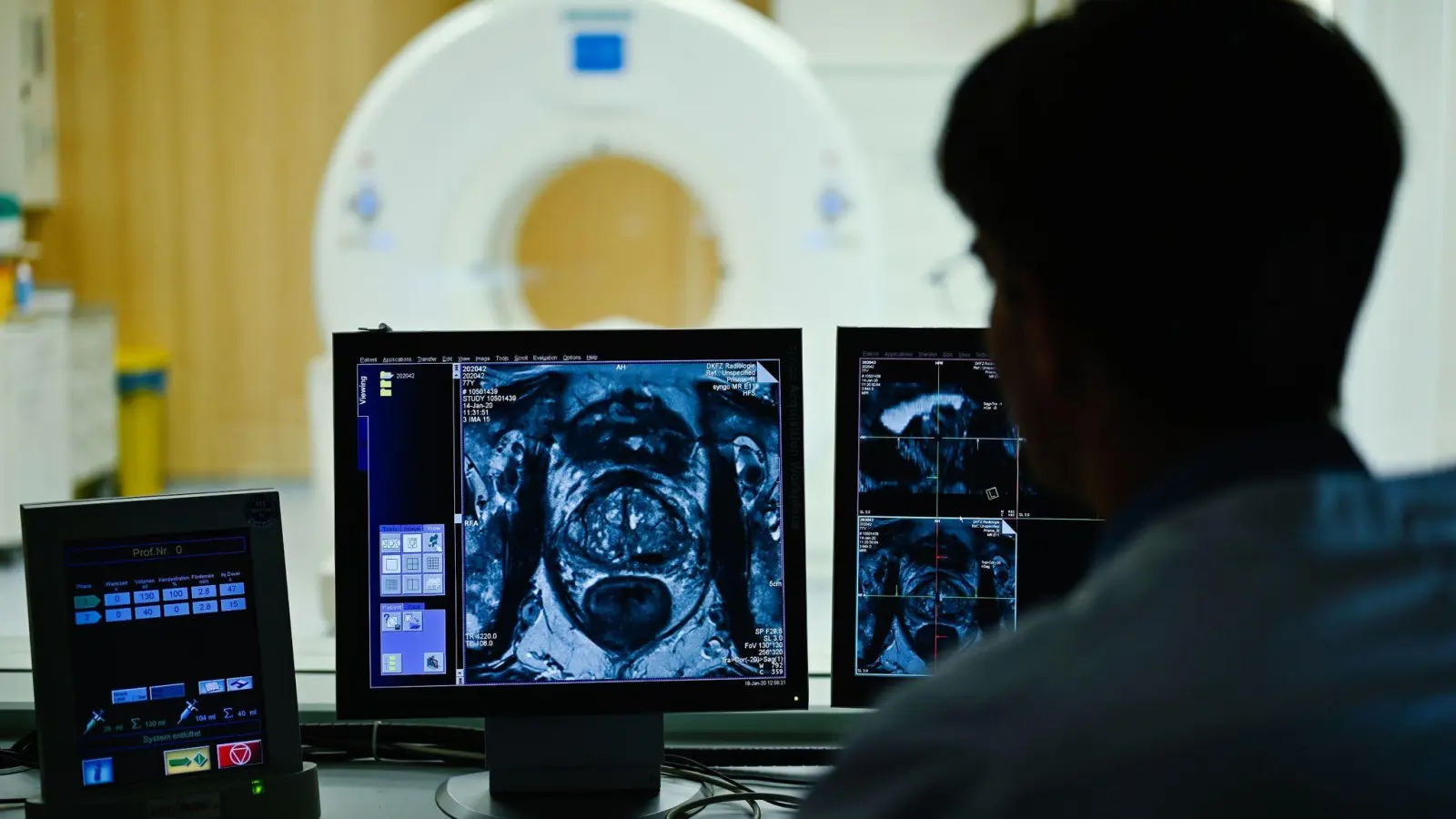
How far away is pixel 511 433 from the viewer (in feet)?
4.13

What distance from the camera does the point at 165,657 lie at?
47.9 inches

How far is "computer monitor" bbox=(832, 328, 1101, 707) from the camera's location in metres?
1.30

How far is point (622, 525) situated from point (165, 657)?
39 centimetres

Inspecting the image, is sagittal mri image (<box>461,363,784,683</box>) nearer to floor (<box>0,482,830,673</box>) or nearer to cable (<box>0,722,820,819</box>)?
cable (<box>0,722,820,819</box>)

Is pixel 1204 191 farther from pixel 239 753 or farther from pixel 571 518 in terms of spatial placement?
pixel 239 753

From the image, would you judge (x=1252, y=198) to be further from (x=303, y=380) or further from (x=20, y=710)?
(x=303, y=380)

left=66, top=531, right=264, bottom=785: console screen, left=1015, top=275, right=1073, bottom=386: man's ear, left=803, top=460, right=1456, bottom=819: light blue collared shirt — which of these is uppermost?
left=1015, top=275, right=1073, bottom=386: man's ear

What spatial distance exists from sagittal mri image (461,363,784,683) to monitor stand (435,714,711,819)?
0.18ft

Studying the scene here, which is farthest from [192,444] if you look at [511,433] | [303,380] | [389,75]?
[511,433]

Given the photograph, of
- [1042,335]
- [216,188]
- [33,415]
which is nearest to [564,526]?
[1042,335]

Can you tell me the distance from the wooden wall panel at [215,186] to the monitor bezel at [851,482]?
3.16m

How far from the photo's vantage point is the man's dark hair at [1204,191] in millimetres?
595

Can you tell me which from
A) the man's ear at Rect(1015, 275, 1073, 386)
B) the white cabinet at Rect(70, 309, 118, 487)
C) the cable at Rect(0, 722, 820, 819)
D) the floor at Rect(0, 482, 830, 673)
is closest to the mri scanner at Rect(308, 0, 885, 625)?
the floor at Rect(0, 482, 830, 673)

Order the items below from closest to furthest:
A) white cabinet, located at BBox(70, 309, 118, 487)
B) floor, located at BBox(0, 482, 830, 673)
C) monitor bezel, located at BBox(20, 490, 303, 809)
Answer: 1. monitor bezel, located at BBox(20, 490, 303, 809)
2. floor, located at BBox(0, 482, 830, 673)
3. white cabinet, located at BBox(70, 309, 118, 487)
